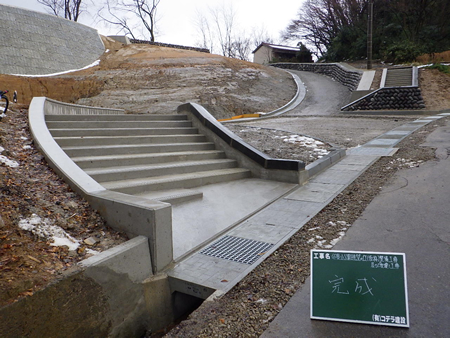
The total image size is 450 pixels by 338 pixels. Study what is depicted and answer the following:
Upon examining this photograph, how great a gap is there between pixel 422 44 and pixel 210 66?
19.9 m

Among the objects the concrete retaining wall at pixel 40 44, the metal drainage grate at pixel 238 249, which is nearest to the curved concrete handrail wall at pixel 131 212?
the metal drainage grate at pixel 238 249

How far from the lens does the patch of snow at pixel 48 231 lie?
3.30 meters

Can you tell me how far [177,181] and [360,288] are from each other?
3788 mm

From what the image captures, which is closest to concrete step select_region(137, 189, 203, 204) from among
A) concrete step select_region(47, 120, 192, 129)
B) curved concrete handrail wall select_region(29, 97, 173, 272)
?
curved concrete handrail wall select_region(29, 97, 173, 272)

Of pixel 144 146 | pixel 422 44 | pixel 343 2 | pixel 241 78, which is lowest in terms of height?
pixel 144 146

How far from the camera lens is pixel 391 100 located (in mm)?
18281

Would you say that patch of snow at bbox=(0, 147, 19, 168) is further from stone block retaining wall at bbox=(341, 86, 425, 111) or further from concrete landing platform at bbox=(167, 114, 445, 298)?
stone block retaining wall at bbox=(341, 86, 425, 111)

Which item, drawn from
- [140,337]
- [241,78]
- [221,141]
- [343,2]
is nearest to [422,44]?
[343,2]

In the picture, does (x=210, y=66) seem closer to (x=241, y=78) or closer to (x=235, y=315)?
(x=241, y=78)

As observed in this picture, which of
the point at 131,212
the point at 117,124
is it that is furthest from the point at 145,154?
the point at 131,212

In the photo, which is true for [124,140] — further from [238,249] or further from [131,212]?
[238,249]

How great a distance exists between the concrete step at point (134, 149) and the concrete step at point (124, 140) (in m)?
0.26

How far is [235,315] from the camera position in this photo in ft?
8.96

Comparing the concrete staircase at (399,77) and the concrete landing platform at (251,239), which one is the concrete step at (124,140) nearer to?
the concrete landing platform at (251,239)
